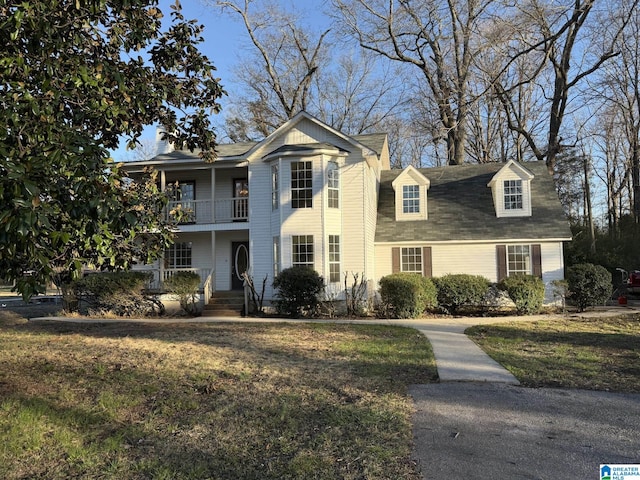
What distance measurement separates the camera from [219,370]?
703 cm

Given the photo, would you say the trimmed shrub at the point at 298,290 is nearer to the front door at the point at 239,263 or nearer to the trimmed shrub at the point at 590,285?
the front door at the point at 239,263

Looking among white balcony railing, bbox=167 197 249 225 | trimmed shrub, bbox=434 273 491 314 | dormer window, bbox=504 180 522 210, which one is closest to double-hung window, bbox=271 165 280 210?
white balcony railing, bbox=167 197 249 225

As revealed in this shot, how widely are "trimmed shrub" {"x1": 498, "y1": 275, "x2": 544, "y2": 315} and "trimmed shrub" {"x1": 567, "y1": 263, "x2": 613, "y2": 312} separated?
3.85 ft

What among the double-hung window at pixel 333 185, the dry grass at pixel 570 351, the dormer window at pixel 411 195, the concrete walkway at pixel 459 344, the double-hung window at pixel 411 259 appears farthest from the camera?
the dormer window at pixel 411 195

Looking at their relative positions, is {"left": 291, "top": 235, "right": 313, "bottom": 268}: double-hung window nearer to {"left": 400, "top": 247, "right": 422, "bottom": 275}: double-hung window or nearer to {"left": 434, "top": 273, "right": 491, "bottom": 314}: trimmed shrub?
{"left": 400, "top": 247, "right": 422, "bottom": 275}: double-hung window

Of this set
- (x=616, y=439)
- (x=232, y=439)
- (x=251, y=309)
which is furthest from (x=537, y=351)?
(x=251, y=309)

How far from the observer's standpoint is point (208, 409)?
5273 mm

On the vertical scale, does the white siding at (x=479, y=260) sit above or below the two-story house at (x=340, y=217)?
below

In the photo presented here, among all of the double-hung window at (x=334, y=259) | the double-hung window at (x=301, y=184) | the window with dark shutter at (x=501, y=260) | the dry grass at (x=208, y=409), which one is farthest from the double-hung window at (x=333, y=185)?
the dry grass at (x=208, y=409)

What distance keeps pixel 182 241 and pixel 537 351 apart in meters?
14.4

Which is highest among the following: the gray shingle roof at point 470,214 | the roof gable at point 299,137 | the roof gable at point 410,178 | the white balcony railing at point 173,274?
the roof gable at point 299,137

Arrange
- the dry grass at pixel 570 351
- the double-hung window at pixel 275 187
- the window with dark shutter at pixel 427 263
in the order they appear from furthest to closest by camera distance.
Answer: the window with dark shutter at pixel 427 263 → the double-hung window at pixel 275 187 → the dry grass at pixel 570 351

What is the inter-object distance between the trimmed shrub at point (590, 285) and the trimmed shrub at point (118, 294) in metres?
13.9

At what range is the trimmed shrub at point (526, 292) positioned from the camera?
15.0 meters
